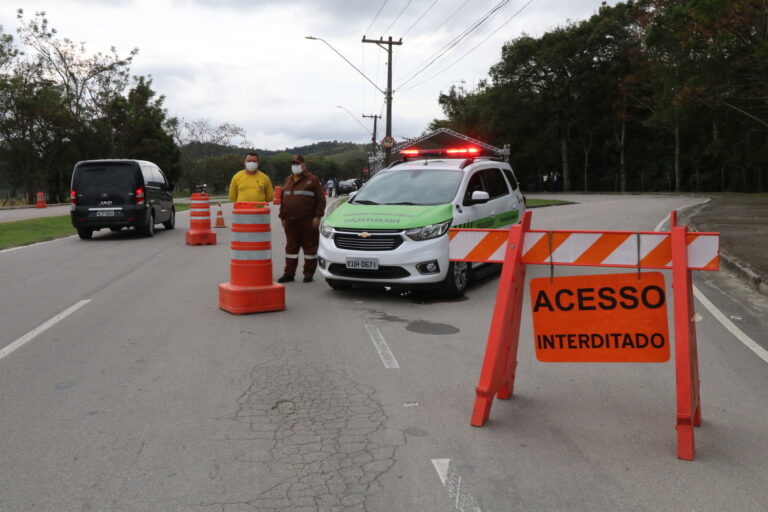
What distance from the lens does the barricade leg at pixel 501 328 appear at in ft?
15.0

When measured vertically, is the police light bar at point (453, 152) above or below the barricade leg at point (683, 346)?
above

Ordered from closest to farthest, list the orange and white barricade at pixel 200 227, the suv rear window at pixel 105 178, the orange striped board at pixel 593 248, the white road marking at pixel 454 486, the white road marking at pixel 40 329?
1. the white road marking at pixel 454 486
2. the orange striped board at pixel 593 248
3. the white road marking at pixel 40 329
4. the orange and white barricade at pixel 200 227
5. the suv rear window at pixel 105 178

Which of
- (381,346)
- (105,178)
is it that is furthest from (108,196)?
(381,346)

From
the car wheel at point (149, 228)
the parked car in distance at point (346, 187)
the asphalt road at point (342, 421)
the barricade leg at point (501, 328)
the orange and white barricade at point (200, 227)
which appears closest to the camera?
the asphalt road at point (342, 421)

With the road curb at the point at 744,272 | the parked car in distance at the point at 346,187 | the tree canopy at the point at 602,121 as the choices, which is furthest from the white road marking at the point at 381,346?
the parked car in distance at the point at 346,187

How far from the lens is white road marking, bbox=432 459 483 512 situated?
3.47m

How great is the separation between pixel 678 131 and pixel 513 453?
5192 cm

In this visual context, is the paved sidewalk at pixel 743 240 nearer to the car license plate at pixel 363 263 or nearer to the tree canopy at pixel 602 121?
the car license plate at pixel 363 263

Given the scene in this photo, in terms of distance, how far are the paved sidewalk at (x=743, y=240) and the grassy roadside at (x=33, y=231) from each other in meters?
14.8

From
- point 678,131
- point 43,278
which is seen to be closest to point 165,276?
point 43,278

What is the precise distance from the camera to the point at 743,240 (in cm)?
1500

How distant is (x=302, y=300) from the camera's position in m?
9.08

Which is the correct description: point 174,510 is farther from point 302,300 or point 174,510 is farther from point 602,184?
point 602,184

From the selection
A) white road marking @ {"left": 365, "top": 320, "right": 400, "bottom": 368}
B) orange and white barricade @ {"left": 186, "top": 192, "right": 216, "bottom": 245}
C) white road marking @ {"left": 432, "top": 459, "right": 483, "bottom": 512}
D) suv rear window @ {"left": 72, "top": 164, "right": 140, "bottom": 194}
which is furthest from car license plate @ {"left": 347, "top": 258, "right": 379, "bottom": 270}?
suv rear window @ {"left": 72, "top": 164, "right": 140, "bottom": 194}
